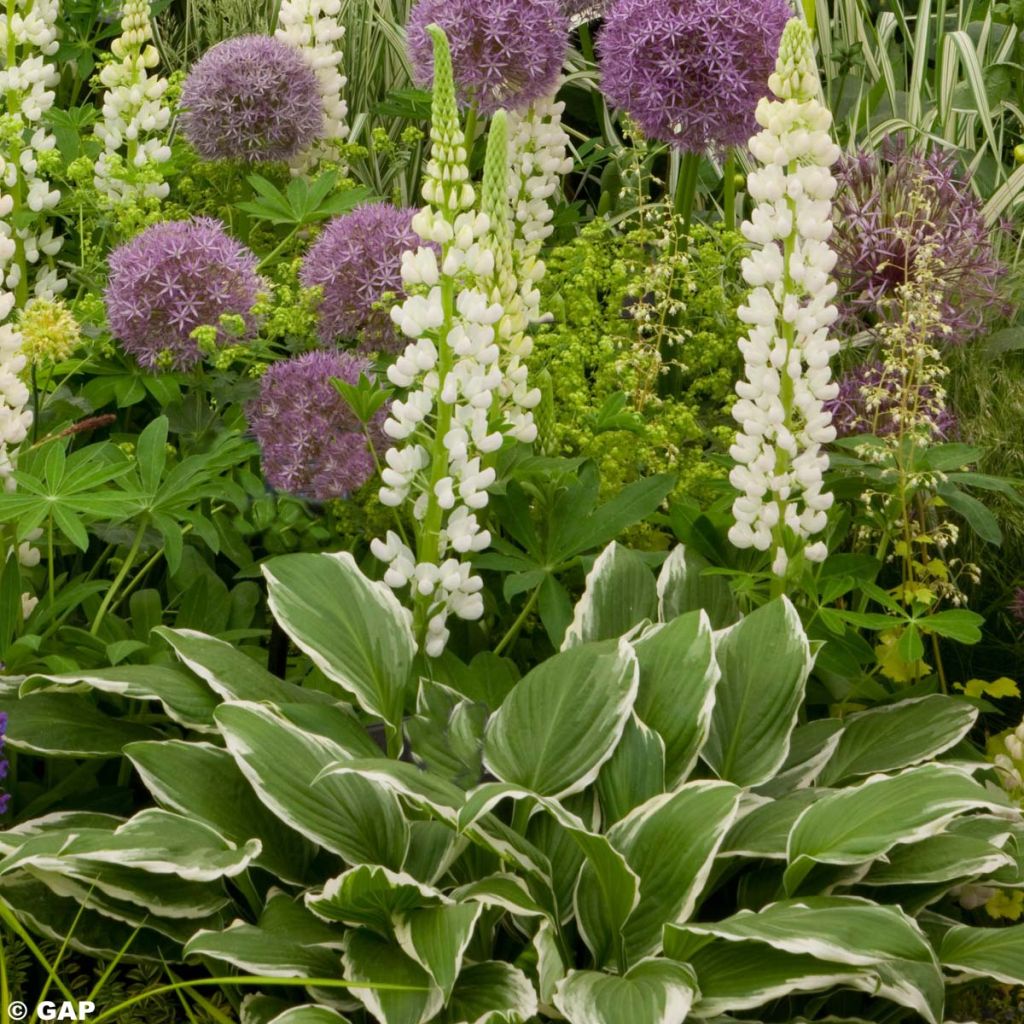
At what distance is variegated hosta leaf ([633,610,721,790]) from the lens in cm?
205

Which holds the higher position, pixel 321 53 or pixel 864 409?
pixel 321 53

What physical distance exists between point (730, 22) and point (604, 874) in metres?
1.58

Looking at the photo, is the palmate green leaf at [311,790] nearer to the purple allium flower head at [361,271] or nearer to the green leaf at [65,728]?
the green leaf at [65,728]

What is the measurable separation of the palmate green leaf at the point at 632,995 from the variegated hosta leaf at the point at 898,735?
1.87ft

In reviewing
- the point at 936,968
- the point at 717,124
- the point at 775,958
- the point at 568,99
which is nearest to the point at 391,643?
the point at 775,958

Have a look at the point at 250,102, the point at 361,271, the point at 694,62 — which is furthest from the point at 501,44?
the point at 250,102

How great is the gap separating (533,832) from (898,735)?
0.59 meters

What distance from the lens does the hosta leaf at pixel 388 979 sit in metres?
1.76

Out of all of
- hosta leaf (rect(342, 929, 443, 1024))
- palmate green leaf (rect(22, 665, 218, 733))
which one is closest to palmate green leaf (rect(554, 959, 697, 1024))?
hosta leaf (rect(342, 929, 443, 1024))

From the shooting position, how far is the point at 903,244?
9.03 feet

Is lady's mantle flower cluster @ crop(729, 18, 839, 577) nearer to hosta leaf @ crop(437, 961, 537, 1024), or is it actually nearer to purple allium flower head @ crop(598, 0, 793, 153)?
purple allium flower head @ crop(598, 0, 793, 153)

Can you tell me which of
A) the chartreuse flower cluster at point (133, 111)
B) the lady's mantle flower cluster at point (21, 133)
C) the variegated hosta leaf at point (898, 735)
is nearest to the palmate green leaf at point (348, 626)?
the variegated hosta leaf at point (898, 735)

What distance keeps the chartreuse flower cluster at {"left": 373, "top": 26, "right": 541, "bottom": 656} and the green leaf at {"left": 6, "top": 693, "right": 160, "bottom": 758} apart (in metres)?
0.47

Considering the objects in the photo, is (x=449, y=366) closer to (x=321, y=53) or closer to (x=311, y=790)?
(x=311, y=790)
